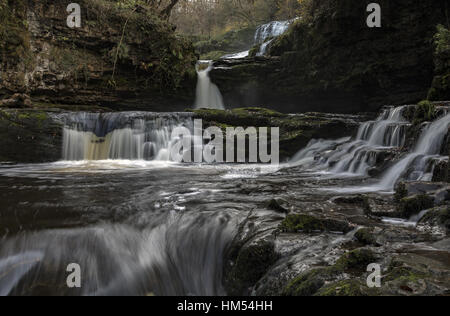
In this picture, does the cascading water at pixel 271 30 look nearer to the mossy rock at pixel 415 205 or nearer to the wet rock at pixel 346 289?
the mossy rock at pixel 415 205

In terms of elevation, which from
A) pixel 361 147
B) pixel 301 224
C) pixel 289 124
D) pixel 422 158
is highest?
pixel 289 124

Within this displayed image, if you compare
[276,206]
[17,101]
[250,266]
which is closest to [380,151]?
[276,206]

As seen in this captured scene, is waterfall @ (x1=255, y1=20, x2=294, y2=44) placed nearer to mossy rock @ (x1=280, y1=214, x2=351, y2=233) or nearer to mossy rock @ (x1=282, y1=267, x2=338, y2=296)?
mossy rock @ (x1=280, y1=214, x2=351, y2=233)

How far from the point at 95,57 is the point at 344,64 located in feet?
32.6

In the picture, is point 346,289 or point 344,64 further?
point 344,64

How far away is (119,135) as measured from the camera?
9523 mm

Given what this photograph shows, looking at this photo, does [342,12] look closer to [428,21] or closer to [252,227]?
[428,21]

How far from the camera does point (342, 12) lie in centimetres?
1126

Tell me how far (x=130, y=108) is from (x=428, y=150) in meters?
10.9

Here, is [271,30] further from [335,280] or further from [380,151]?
[335,280]

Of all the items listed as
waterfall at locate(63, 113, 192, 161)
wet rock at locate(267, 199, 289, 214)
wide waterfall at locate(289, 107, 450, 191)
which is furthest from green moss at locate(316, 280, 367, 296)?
waterfall at locate(63, 113, 192, 161)

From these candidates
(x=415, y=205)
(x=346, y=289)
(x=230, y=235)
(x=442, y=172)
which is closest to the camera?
(x=346, y=289)

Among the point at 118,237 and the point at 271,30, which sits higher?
the point at 271,30

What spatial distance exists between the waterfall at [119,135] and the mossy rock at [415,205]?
7.11 meters
